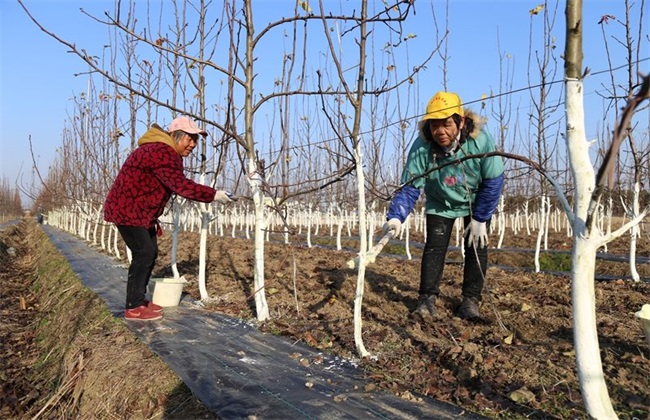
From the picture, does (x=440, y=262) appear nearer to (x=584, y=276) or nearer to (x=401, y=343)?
(x=401, y=343)

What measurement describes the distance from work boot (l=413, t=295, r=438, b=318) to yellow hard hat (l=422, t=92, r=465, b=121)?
1185 millimetres

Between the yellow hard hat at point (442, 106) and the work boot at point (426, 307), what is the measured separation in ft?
3.89

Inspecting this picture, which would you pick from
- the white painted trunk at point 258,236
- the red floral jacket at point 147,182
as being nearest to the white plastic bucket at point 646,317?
the white painted trunk at point 258,236

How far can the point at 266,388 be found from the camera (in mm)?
2295

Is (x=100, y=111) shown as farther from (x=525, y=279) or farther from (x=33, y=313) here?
A: (x=525, y=279)

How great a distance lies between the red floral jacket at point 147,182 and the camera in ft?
11.9

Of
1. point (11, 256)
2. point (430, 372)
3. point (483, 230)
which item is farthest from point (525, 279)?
point (11, 256)

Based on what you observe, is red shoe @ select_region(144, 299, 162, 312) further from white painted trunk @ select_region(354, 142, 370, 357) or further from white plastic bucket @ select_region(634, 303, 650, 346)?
white plastic bucket @ select_region(634, 303, 650, 346)

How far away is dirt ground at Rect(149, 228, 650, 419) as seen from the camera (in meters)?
2.07

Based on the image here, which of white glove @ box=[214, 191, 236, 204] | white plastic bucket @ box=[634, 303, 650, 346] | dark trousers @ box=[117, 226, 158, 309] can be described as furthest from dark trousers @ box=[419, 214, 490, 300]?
dark trousers @ box=[117, 226, 158, 309]

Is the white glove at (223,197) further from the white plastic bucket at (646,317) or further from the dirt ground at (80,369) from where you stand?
the white plastic bucket at (646,317)

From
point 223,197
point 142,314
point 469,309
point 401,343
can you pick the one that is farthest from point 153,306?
point 469,309

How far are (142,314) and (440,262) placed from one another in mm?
2154

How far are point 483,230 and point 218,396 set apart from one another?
2.01m
